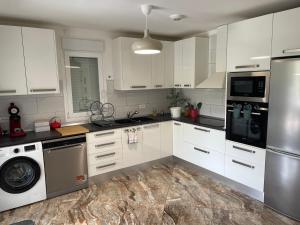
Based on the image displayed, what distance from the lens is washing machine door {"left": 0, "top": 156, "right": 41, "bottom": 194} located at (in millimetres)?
2504

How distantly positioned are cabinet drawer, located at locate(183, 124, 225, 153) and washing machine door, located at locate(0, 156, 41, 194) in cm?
222

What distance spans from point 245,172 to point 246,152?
268mm

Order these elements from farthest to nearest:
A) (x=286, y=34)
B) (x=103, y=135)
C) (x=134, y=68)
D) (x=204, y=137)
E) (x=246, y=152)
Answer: (x=134, y=68) < (x=204, y=137) < (x=103, y=135) < (x=246, y=152) < (x=286, y=34)

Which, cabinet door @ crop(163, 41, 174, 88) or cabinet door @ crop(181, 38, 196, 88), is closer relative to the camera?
cabinet door @ crop(181, 38, 196, 88)

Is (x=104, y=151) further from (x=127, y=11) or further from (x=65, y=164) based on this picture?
(x=127, y=11)

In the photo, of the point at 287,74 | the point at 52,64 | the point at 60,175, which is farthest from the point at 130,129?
the point at 287,74

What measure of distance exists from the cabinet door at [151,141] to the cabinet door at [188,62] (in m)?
0.90

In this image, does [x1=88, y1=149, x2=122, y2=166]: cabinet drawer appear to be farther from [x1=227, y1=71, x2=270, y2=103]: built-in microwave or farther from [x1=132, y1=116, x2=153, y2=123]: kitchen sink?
[x1=227, y1=71, x2=270, y2=103]: built-in microwave

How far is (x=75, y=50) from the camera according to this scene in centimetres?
336

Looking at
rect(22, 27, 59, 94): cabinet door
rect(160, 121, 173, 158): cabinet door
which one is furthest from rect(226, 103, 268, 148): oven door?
rect(22, 27, 59, 94): cabinet door

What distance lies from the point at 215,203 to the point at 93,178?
68.6 inches

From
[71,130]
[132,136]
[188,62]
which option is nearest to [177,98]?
[188,62]

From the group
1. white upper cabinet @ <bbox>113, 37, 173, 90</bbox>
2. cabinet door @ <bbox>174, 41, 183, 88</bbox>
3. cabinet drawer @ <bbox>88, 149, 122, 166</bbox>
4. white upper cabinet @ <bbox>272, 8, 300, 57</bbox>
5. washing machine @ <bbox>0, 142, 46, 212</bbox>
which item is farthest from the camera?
cabinet door @ <bbox>174, 41, 183, 88</bbox>

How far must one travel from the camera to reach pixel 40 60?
2.81 metres
